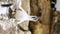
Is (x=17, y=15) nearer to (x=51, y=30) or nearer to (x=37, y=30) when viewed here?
(x=37, y=30)

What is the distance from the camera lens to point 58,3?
1.53m

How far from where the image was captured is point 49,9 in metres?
1.20

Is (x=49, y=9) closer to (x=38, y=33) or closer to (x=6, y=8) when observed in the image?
(x=38, y=33)

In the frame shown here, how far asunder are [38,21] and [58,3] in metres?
0.47

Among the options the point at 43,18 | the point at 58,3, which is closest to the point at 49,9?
the point at 43,18

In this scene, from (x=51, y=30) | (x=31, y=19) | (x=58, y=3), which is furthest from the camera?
(x=58, y=3)

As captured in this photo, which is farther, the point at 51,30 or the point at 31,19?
the point at 51,30

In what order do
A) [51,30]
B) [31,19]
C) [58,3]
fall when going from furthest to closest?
[58,3] → [51,30] → [31,19]

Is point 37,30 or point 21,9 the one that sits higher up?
point 21,9

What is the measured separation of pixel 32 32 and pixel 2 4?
368 mm

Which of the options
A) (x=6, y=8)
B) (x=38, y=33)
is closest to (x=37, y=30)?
(x=38, y=33)

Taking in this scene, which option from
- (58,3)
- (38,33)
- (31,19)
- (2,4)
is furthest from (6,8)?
(58,3)

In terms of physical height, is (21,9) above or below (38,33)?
above

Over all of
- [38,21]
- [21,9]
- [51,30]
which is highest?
[21,9]
